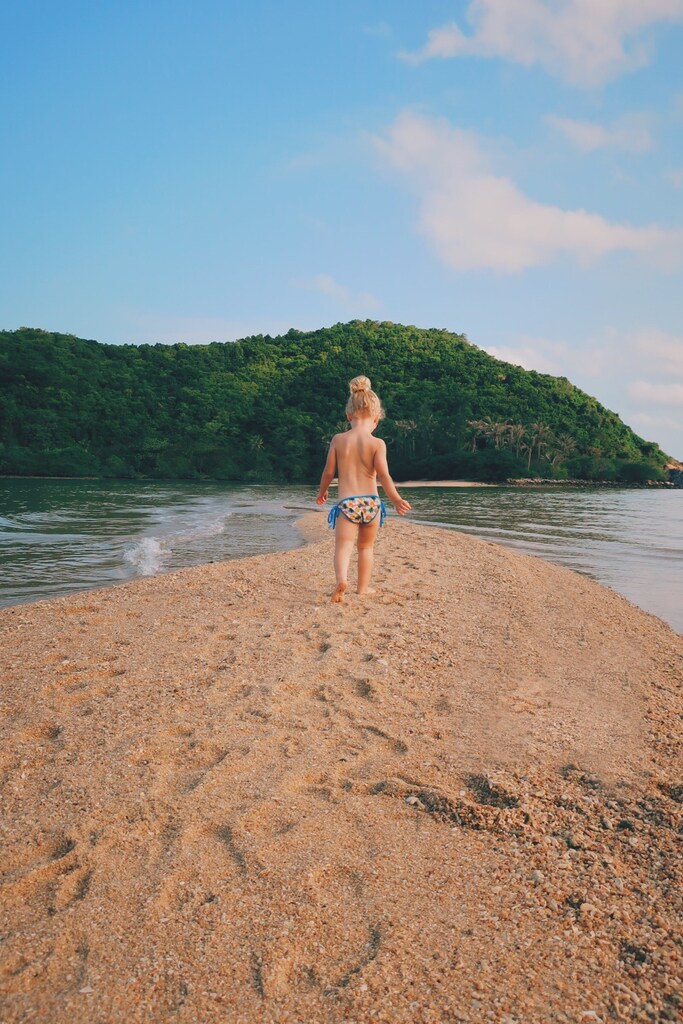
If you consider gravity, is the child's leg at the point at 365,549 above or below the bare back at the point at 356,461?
below

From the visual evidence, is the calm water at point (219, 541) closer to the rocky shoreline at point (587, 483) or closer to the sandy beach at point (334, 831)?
the sandy beach at point (334, 831)

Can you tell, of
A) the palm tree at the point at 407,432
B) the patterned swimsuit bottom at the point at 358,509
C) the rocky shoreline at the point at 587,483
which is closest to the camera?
the patterned swimsuit bottom at the point at 358,509

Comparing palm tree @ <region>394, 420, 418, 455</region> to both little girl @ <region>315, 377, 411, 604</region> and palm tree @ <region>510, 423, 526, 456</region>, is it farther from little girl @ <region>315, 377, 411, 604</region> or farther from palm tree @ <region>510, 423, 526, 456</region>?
little girl @ <region>315, 377, 411, 604</region>

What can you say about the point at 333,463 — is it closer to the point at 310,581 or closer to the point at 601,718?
the point at 310,581

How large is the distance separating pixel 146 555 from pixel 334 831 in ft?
36.8

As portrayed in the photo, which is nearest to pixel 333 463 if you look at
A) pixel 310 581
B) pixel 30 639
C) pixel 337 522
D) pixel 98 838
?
pixel 337 522

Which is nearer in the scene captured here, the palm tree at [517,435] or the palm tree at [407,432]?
the palm tree at [517,435]

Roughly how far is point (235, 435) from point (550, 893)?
88.9 m

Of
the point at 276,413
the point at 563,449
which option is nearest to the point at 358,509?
the point at 276,413

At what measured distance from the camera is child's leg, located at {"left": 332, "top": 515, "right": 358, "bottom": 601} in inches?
269

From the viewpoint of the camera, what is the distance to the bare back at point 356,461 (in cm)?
658

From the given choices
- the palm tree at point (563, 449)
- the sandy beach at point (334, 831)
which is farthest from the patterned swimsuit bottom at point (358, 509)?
the palm tree at point (563, 449)

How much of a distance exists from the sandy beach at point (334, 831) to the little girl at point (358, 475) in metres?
1.31

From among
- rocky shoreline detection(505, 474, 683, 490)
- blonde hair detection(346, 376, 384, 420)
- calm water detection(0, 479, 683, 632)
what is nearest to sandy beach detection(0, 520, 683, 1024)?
blonde hair detection(346, 376, 384, 420)
